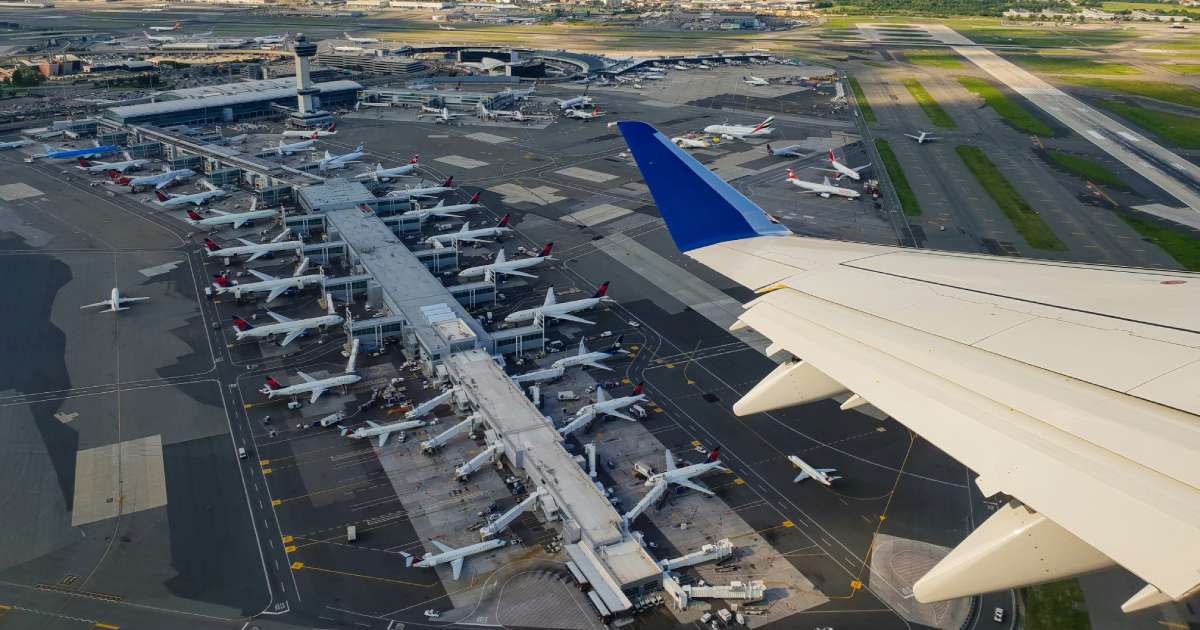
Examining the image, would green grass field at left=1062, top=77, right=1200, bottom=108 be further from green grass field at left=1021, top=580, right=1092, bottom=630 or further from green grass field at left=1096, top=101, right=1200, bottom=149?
green grass field at left=1021, top=580, right=1092, bottom=630

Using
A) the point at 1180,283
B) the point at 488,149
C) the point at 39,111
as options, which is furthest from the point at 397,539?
the point at 39,111

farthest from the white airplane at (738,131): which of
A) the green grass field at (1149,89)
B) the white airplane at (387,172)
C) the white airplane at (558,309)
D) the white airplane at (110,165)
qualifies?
the green grass field at (1149,89)

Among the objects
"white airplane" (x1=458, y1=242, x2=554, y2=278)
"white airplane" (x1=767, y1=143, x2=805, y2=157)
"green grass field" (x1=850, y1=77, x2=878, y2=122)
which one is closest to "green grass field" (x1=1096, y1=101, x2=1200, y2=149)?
"green grass field" (x1=850, y1=77, x2=878, y2=122)

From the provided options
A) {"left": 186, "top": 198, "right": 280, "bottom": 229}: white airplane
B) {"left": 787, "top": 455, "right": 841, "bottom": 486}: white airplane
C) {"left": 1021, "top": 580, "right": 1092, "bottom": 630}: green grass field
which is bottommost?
{"left": 1021, "top": 580, "right": 1092, "bottom": 630}: green grass field

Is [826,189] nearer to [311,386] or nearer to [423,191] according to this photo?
[423,191]

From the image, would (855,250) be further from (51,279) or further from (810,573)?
(51,279)

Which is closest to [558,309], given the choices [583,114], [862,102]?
[583,114]
